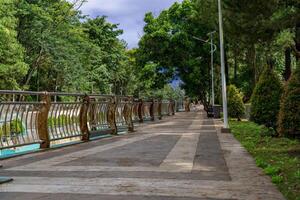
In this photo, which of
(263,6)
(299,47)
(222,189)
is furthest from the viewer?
(299,47)

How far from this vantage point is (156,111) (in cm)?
3372

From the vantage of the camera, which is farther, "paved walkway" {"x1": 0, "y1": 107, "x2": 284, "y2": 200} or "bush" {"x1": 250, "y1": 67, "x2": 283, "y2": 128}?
"bush" {"x1": 250, "y1": 67, "x2": 283, "y2": 128}

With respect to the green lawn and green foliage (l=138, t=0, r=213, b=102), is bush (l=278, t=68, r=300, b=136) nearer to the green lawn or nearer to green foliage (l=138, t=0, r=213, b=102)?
the green lawn

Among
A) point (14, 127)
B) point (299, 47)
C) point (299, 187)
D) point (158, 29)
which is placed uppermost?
point (158, 29)

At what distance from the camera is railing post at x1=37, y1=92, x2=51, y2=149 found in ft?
38.5

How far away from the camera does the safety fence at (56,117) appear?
10.5 meters

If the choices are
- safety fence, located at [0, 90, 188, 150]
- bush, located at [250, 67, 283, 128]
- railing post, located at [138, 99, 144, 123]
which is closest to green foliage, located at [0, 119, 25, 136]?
safety fence, located at [0, 90, 188, 150]

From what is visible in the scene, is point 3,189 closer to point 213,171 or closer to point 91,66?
point 213,171

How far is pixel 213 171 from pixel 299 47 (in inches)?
705

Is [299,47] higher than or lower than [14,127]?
higher

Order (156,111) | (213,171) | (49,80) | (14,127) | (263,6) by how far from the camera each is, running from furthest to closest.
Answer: (49,80)
(156,111)
(263,6)
(14,127)
(213,171)

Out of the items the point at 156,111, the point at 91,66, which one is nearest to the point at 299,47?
the point at 156,111

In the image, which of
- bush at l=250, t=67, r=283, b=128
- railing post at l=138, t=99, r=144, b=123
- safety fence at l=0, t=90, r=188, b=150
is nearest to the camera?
safety fence at l=0, t=90, r=188, b=150

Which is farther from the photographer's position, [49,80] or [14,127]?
[49,80]
